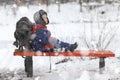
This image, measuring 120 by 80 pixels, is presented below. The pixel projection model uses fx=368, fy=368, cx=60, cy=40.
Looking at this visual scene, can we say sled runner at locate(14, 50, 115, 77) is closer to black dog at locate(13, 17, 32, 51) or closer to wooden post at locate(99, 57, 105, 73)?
wooden post at locate(99, 57, 105, 73)

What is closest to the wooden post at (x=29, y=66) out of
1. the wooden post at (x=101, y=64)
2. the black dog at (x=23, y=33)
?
the black dog at (x=23, y=33)

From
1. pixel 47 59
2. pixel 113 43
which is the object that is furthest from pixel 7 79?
pixel 113 43

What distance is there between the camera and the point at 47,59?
8.88 meters

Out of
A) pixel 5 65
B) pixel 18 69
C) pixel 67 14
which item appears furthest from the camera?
pixel 67 14

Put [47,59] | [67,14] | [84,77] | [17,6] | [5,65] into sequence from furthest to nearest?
[17,6], [67,14], [47,59], [5,65], [84,77]

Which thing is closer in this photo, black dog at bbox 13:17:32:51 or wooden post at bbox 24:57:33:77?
black dog at bbox 13:17:32:51

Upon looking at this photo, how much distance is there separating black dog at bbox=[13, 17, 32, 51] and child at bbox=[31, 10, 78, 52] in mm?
135

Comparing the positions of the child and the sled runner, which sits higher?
the child

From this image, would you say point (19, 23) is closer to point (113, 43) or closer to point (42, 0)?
point (113, 43)

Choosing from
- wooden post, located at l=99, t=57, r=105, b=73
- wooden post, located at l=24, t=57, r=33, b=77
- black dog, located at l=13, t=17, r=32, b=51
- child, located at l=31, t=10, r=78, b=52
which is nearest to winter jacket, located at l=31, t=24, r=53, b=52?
child, located at l=31, t=10, r=78, b=52

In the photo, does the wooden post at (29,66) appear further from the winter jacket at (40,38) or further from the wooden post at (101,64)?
the wooden post at (101,64)

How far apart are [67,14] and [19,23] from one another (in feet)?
52.1

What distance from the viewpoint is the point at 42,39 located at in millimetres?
7035

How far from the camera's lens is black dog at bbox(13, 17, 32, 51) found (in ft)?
22.3
